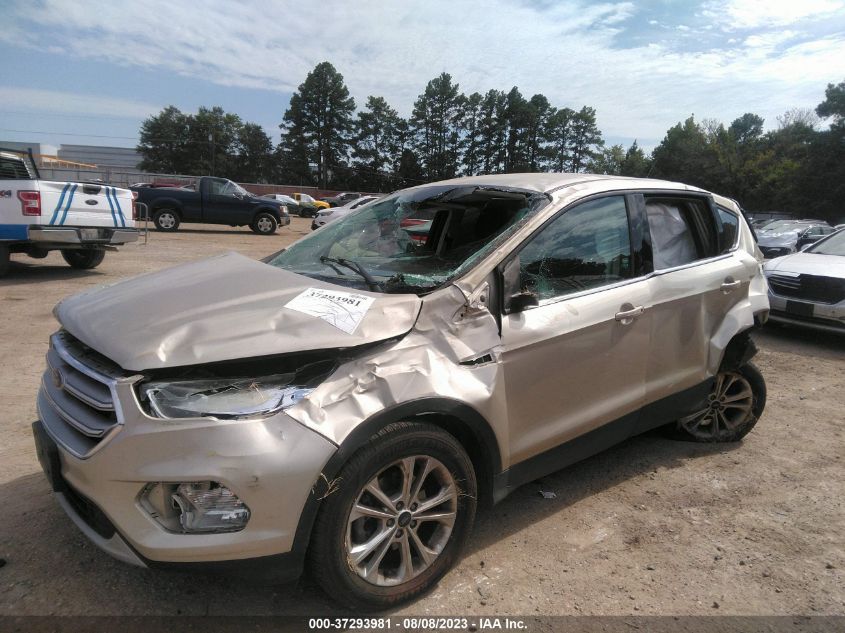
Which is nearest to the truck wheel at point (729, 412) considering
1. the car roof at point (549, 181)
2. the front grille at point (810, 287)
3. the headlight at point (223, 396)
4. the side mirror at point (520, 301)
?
the car roof at point (549, 181)

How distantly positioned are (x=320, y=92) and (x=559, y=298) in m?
84.4

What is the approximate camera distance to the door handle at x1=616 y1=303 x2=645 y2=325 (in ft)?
9.59

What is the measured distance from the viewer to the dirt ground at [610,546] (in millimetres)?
2297

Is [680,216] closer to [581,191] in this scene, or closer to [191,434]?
[581,191]

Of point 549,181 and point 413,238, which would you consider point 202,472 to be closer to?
point 413,238

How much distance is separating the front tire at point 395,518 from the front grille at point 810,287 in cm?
642

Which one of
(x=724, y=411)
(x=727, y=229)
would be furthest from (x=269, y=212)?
(x=724, y=411)

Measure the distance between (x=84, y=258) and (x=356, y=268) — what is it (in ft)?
30.3

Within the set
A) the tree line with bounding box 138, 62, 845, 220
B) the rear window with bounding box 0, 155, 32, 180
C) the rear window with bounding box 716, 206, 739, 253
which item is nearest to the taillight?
the rear window with bounding box 0, 155, 32, 180

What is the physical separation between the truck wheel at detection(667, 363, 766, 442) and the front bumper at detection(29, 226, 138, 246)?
8.57 m

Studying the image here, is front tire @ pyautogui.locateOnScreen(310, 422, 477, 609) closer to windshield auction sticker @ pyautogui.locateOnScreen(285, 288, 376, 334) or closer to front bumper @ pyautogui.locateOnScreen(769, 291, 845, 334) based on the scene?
windshield auction sticker @ pyautogui.locateOnScreen(285, 288, 376, 334)

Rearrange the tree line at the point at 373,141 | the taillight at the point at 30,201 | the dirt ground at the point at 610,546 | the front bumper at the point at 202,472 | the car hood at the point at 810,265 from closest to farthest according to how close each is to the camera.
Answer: the front bumper at the point at 202,472, the dirt ground at the point at 610,546, the car hood at the point at 810,265, the taillight at the point at 30,201, the tree line at the point at 373,141

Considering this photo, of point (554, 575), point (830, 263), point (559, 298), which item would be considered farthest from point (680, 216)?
point (830, 263)

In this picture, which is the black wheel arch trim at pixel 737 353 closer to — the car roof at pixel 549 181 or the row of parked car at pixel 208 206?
the car roof at pixel 549 181
